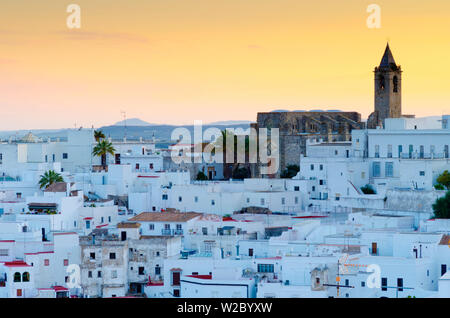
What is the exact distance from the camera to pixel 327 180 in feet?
113

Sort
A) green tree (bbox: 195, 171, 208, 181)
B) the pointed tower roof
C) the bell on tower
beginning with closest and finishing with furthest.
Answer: green tree (bbox: 195, 171, 208, 181) → the bell on tower → the pointed tower roof

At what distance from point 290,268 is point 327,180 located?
407 inches

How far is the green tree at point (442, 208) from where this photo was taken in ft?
94.4

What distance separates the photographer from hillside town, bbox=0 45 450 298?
24594 mm

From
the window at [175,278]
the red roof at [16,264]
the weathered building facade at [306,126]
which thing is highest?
the weathered building facade at [306,126]

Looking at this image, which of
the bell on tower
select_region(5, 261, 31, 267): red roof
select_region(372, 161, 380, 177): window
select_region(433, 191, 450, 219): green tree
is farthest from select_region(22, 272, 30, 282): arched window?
the bell on tower

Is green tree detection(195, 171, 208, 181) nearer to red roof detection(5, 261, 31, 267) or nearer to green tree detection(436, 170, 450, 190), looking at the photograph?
green tree detection(436, 170, 450, 190)

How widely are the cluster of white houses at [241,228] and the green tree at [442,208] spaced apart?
582 mm

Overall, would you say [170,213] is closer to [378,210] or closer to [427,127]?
[378,210]

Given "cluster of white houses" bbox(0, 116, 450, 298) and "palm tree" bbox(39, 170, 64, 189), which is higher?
"palm tree" bbox(39, 170, 64, 189)

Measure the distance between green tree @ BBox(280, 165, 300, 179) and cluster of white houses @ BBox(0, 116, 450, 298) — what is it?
1.22 metres

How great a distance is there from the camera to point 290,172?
39344 mm

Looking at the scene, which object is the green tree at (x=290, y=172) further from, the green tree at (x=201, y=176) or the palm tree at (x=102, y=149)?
the palm tree at (x=102, y=149)

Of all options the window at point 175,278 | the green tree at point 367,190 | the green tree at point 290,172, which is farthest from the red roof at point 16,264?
the green tree at point 290,172
